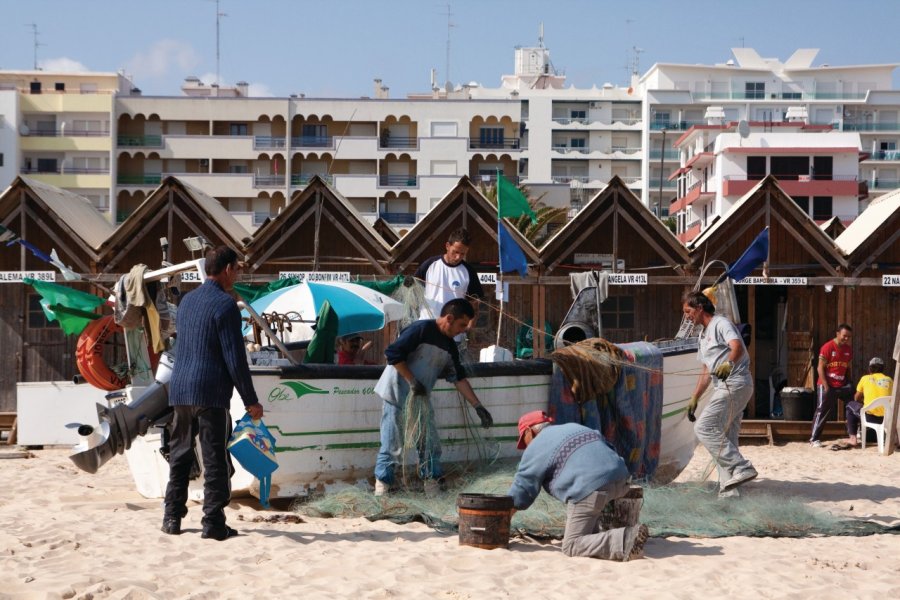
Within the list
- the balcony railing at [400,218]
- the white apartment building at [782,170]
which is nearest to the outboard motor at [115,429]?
the white apartment building at [782,170]

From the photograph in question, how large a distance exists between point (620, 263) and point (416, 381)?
11058 mm

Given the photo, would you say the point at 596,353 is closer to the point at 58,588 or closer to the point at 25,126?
the point at 58,588

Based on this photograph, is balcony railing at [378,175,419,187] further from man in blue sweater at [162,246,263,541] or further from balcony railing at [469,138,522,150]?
man in blue sweater at [162,246,263,541]

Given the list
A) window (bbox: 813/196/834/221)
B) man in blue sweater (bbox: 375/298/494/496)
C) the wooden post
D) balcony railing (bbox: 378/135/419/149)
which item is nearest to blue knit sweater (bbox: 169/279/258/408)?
man in blue sweater (bbox: 375/298/494/496)

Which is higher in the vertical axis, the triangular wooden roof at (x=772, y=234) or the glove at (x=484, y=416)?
the triangular wooden roof at (x=772, y=234)

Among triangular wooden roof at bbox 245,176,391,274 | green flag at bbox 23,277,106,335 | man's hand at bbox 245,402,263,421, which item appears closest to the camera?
man's hand at bbox 245,402,263,421

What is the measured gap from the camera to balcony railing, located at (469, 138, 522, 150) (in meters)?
68.2

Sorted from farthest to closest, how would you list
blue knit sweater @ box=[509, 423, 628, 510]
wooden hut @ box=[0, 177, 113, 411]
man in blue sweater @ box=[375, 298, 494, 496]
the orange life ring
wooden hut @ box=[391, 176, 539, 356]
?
1. wooden hut @ box=[0, 177, 113, 411]
2. wooden hut @ box=[391, 176, 539, 356]
3. the orange life ring
4. man in blue sweater @ box=[375, 298, 494, 496]
5. blue knit sweater @ box=[509, 423, 628, 510]

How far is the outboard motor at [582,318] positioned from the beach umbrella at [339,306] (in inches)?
72.6

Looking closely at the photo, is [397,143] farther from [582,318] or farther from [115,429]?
[115,429]

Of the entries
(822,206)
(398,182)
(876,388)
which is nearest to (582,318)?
(876,388)

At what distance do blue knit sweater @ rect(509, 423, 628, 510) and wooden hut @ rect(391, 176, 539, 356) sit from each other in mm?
11167

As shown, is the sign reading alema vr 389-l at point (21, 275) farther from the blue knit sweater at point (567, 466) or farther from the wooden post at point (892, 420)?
the wooden post at point (892, 420)

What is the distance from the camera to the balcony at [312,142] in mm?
67688
